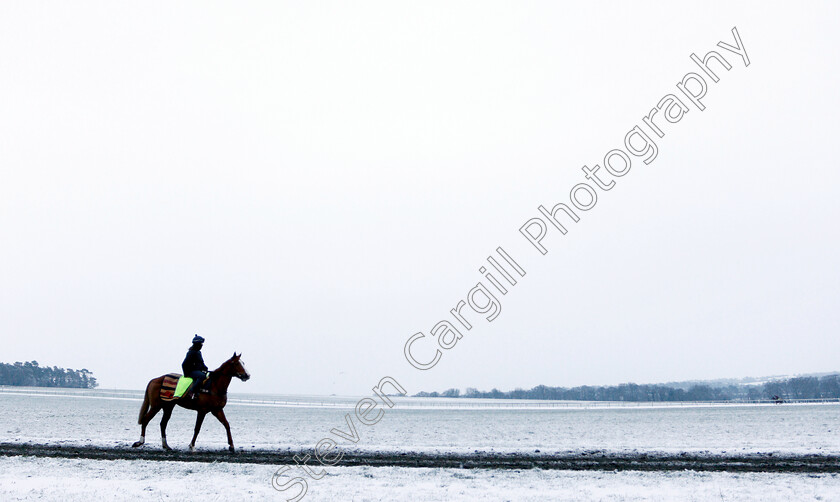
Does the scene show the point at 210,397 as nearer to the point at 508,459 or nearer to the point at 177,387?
the point at 177,387

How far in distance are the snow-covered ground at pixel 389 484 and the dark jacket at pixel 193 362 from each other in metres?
5.11

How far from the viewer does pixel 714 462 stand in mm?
15602

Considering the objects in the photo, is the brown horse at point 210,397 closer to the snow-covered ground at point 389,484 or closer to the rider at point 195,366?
the rider at point 195,366

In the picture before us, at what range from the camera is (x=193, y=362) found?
1917cm

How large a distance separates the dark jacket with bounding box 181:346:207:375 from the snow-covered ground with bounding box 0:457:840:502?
16.8ft

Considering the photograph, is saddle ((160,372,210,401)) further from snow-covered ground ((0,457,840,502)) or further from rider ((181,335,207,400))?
snow-covered ground ((0,457,840,502))

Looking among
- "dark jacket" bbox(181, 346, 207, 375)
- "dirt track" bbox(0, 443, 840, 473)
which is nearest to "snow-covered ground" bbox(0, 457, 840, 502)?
"dirt track" bbox(0, 443, 840, 473)

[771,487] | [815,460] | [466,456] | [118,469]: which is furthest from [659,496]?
[118,469]

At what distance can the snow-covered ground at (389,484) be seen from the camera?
35.0ft

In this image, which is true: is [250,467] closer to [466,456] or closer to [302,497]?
[302,497]

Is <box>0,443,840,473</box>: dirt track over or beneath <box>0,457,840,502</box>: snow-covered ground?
beneath

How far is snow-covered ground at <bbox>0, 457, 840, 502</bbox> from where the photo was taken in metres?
10.7

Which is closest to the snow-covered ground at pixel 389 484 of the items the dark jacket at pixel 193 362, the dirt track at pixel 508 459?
the dirt track at pixel 508 459

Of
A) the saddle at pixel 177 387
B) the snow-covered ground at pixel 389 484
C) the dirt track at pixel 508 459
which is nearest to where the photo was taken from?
the snow-covered ground at pixel 389 484
